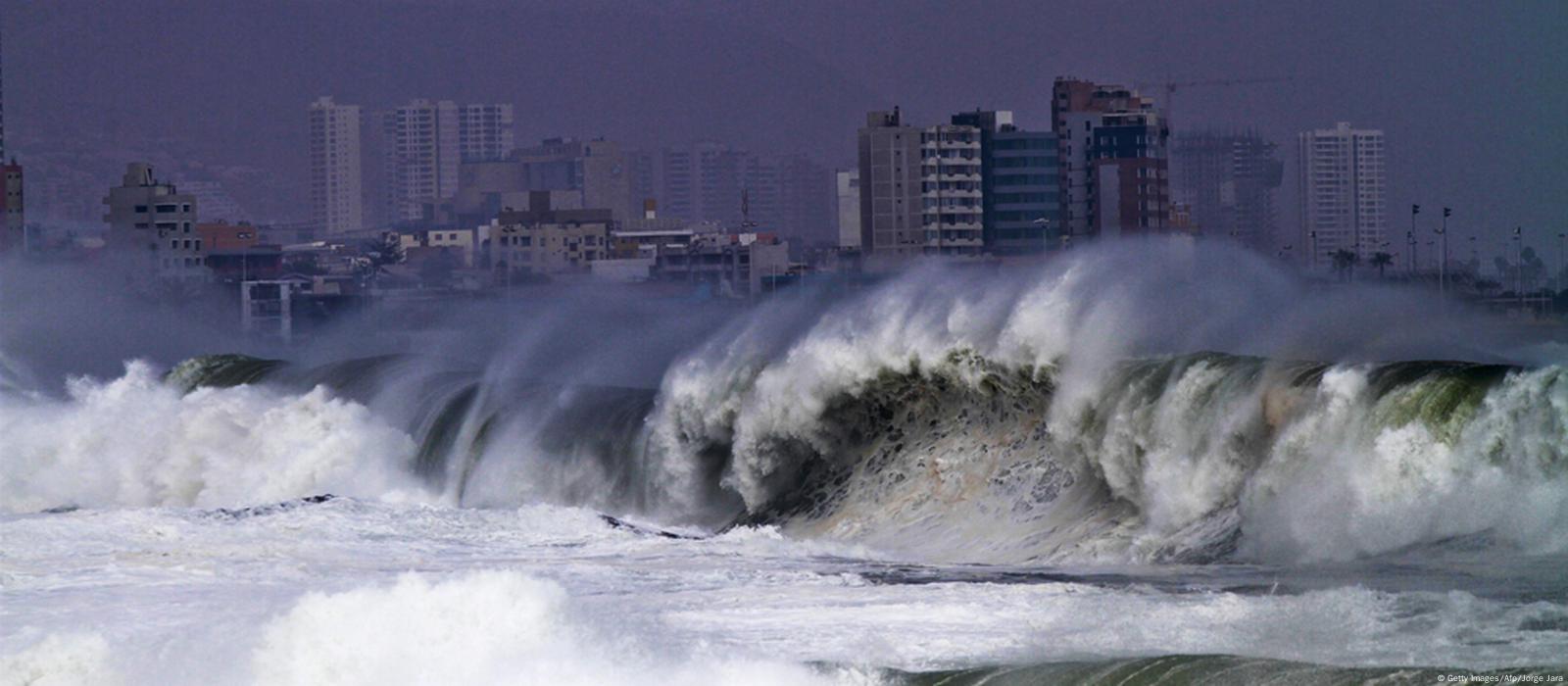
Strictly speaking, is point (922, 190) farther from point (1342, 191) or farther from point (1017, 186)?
point (1342, 191)

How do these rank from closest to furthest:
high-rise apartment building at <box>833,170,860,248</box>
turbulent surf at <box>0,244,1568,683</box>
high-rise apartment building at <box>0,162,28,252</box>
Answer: turbulent surf at <box>0,244,1568,683</box>
high-rise apartment building at <box>0,162,28,252</box>
high-rise apartment building at <box>833,170,860,248</box>

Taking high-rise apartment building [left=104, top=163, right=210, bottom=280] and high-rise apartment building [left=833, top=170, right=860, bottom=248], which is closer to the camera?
high-rise apartment building [left=104, top=163, right=210, bottom=280]

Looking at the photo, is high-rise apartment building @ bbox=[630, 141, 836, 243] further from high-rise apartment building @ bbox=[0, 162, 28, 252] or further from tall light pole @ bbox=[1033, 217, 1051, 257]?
high-rise apartment building @ bbox=[0, 162, 28, 252]

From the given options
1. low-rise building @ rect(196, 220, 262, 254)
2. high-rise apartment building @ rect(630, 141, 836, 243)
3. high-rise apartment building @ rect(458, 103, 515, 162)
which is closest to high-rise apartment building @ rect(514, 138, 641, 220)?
high-rise apartment building @ rect(630, 141, 836, 243)

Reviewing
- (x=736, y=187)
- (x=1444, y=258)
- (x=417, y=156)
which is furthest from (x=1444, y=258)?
(x=417, y=156)

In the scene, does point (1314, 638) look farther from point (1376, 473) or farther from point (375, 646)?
point (375, 646)

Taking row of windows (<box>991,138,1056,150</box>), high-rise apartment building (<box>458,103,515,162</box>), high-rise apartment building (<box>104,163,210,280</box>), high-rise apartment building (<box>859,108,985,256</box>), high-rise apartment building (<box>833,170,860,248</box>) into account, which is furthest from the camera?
high-rise apartment building (<box>458,103,515,162</box>)

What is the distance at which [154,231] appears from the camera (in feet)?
363

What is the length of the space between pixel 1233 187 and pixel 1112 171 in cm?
584

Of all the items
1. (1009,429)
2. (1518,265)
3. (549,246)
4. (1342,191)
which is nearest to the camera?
(1009,429)

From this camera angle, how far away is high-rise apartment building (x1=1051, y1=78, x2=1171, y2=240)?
10238 centimetres

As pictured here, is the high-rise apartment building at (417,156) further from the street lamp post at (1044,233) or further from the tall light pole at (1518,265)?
the tall light pole at (1518,265)

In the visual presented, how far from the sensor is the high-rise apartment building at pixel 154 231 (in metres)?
102

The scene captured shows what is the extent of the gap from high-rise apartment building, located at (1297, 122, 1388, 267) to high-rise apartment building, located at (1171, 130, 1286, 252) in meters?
1.51
